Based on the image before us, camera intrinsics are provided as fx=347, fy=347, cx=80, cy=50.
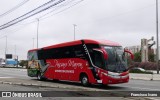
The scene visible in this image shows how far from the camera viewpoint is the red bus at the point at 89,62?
22.2 m

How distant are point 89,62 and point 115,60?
188 centimetres

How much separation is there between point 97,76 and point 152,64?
5831cm

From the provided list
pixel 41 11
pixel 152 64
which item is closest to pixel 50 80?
pixel 41 11

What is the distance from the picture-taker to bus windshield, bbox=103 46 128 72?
22.2 m

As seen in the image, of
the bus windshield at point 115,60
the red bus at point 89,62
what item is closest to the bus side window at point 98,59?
the red bus at point 89,62

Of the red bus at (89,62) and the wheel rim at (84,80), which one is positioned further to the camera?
the wheel rim at (84,80)

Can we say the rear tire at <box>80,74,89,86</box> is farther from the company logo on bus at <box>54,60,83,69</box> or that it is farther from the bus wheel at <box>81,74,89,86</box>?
the company logo on bus at <box>54,60,83,69</box>

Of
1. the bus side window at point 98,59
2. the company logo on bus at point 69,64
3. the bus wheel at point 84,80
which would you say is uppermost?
the bus side window at point 98,59

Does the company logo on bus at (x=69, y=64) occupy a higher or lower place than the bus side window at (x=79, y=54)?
lower

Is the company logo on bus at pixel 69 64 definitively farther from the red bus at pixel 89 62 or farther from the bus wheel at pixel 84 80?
the bus wheel at pixel 84 80

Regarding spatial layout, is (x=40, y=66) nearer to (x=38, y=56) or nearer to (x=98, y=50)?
(x=38, y=56)

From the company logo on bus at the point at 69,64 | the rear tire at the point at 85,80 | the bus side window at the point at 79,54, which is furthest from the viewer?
the company logo on bus at the point at 69,64

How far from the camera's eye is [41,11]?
21.2 meters

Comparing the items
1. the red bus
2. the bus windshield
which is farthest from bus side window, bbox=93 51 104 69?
the bus windshield
